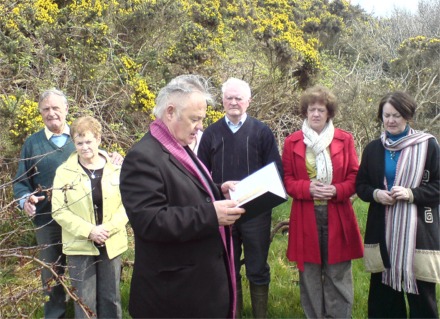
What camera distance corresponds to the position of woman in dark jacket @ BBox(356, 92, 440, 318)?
3781 millimetres

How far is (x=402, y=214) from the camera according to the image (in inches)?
151

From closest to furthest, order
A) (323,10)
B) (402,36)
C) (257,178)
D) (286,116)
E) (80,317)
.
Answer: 1. (257,178)
2. (80,317)
3. (286,116)
4. (323,10)
5. (402,36)

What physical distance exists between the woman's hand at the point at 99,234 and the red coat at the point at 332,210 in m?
1.44

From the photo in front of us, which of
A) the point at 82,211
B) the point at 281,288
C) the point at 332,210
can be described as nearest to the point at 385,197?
the point at 332,210

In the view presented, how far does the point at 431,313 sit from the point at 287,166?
151 centimetres

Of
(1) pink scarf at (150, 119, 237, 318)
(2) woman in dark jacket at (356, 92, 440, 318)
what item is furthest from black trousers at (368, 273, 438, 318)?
(1) pink scarf at (150, 119, 237, 318)

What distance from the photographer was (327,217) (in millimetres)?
4152

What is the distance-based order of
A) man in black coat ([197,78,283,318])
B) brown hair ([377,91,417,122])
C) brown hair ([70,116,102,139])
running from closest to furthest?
brown hair ([377,91,417,122]), brown hair ([70,116,102,139]), man in black coat ([197,78,283,318])

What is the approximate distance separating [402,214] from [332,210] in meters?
0.54

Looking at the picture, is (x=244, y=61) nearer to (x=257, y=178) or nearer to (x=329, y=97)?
(x=329, y=97)

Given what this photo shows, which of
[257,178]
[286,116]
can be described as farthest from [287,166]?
[286,116]

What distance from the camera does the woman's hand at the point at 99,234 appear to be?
153 inches

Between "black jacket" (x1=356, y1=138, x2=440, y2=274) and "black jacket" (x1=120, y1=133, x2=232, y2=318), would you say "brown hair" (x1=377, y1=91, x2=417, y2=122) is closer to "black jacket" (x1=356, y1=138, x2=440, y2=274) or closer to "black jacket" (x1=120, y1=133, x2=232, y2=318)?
"black jacket" (x1=356, y1=138, x2=440, y2=274)

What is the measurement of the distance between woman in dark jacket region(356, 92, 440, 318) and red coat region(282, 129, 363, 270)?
166 millimetres
